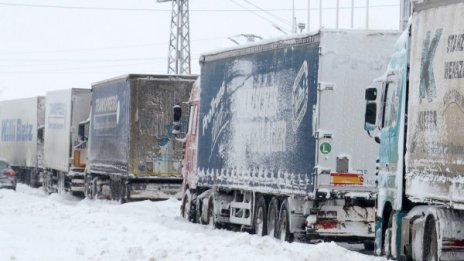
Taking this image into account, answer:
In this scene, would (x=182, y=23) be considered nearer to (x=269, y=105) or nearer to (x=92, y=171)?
(x=92, y=171)

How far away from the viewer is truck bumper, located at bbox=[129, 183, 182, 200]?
3362 cm

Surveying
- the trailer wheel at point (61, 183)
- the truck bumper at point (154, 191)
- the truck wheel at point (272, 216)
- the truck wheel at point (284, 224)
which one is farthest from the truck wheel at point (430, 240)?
the trailer wheel at point (61, 183)

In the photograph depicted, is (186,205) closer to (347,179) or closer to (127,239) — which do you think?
(127,239)

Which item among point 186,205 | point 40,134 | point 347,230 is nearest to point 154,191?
point 186,205

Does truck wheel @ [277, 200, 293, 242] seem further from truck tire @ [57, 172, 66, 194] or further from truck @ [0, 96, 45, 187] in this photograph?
truck @ [0, 96, 45, 187]

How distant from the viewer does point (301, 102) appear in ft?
67.7

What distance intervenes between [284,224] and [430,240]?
258 inches

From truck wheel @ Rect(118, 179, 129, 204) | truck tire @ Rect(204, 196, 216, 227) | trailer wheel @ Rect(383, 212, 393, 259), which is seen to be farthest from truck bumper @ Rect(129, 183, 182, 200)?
trailer wheel @ Rect(383, 212, 393, 259)

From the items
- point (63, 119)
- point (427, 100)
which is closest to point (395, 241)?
point (427, 100)

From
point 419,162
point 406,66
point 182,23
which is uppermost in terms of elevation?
point 182,23

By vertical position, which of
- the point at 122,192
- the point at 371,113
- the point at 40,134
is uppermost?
the point at 371,113

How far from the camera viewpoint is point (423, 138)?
14.9 m

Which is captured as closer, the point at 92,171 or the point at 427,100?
the point at 427,100

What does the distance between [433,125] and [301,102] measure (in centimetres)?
630
